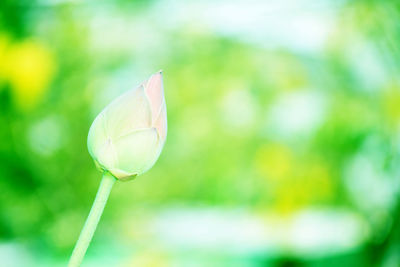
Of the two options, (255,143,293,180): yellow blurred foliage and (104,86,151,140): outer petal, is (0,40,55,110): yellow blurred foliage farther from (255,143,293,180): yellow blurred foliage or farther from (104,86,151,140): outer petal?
(104,86,151,140): outer petal

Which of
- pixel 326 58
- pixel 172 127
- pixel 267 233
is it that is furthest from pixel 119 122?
pixel 326 58

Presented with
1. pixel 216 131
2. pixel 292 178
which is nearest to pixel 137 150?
pixel 292 178

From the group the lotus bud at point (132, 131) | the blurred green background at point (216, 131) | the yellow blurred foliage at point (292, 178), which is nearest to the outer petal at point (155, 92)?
the lotus bud at point (132, 131)

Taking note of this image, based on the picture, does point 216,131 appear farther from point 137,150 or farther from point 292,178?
point 137,150

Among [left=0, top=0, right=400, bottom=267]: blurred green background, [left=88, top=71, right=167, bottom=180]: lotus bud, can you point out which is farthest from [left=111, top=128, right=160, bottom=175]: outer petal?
[left=0, top=0, right=400, bottom=267]: blurred green background

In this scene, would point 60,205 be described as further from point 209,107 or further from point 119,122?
point 119,122
